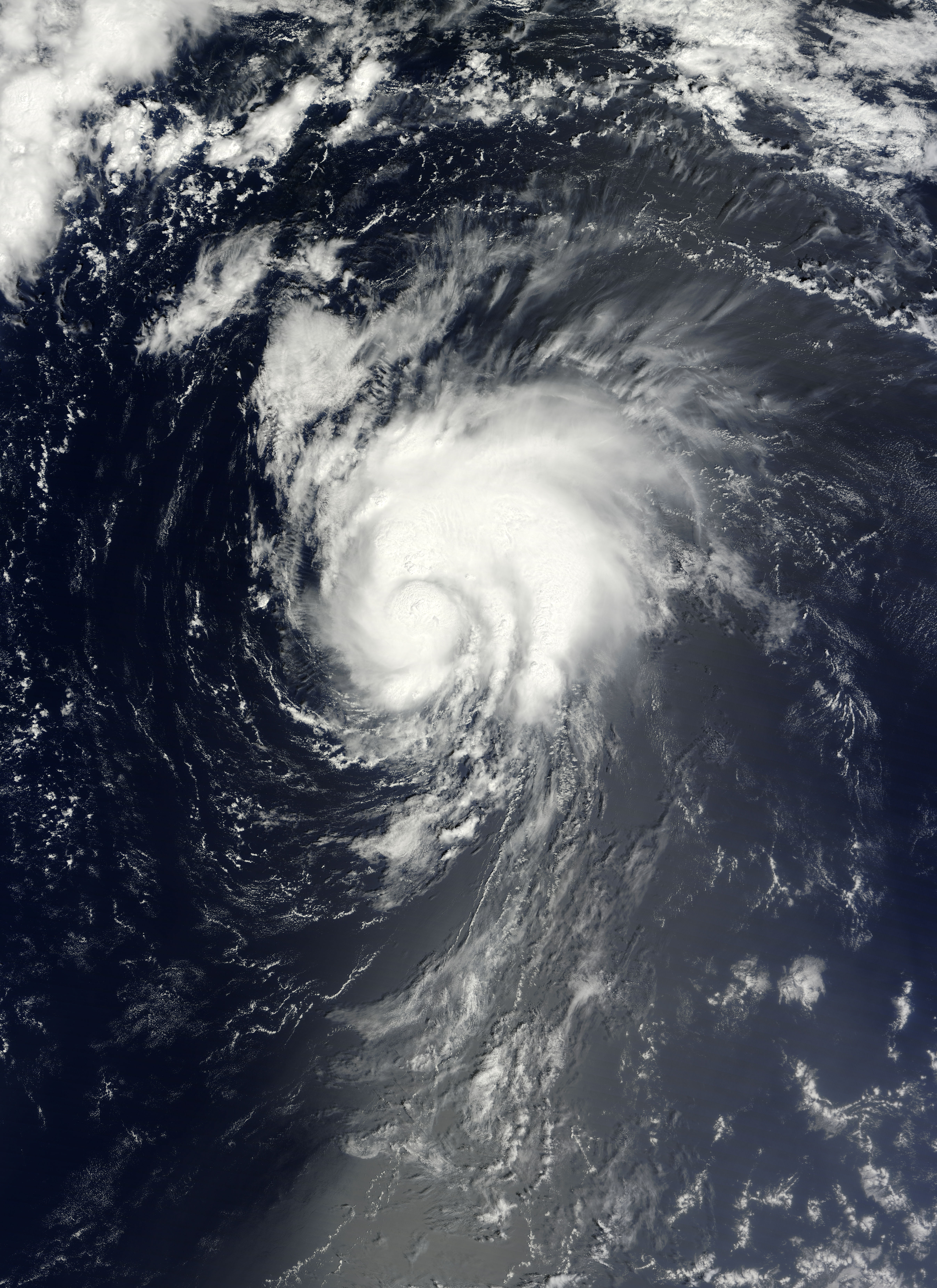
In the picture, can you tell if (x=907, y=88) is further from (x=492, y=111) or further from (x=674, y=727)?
(x=674, y=727)

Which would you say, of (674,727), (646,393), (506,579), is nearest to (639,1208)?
(674,727)

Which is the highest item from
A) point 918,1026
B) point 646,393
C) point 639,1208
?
point 646,393

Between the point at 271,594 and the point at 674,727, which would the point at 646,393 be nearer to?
the point at 674,727

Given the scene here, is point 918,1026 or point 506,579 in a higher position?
point 506,579

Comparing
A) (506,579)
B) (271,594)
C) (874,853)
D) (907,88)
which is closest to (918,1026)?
(874,853)

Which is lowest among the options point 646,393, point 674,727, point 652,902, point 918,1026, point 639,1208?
point 639,1208

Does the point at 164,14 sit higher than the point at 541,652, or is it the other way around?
the point at 164,14
